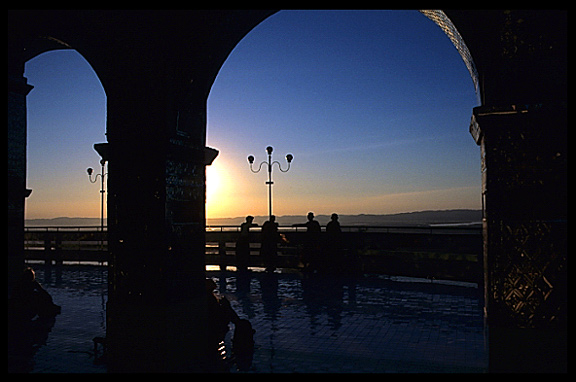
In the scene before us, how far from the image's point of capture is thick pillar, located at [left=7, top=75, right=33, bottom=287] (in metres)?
10.8

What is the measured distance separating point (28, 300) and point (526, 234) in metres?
7.86

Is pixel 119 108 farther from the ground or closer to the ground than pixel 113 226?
farther from the ground

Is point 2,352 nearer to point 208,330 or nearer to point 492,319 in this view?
point 208,330

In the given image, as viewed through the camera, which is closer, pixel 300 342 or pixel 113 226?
pixel 113 226

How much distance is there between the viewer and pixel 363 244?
15.6 metres

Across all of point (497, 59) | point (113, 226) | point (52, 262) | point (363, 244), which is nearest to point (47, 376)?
point (113, 226)

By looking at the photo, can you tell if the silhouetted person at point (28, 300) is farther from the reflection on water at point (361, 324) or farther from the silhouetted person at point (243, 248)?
the silhouetted person at point (243, 248)

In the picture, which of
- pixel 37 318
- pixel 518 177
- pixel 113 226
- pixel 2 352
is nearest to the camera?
pixel 518 177

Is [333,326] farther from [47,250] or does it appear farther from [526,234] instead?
[47,250]

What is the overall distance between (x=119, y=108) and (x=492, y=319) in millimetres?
4725

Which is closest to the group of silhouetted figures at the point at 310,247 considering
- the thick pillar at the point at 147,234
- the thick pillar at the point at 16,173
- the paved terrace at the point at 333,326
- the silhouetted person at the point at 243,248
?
the silhouetted person at the point at 243,248

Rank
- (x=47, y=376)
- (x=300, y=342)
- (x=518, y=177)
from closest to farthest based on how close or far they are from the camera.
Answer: (x=518, y=177)
(x=47, y=376)
(x=300, y=342)

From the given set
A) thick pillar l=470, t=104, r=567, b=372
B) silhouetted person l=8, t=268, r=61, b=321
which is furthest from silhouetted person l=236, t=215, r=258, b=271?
thick pillar l=470, t=104, r=567, b=372

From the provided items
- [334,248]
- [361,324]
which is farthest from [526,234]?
[334,248]
